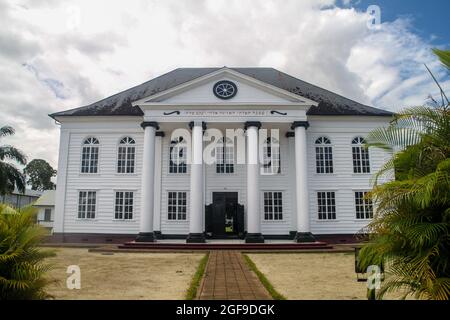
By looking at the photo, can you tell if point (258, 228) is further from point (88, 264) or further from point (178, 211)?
point (88, 264)

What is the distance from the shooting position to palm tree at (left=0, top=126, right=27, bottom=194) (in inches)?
1086

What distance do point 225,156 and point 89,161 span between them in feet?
29.1

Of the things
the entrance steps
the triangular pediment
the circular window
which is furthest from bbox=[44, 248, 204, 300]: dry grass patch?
the circular window

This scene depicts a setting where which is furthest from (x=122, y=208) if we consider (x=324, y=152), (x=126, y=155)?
(x=324, y=152)

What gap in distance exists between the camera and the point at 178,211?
23.1 metres

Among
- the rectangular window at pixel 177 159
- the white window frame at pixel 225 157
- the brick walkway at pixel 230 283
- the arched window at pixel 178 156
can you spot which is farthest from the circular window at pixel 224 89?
the brick walkway at pixel 230 283

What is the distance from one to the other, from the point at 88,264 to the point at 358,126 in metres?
18.2

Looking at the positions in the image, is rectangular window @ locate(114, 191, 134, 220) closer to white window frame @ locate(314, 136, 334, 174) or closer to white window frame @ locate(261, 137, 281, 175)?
white window frame @ locate(261, 137, 281, 175)

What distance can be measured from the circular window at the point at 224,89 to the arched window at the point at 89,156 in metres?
8.67

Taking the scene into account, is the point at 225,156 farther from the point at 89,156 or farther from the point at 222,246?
the point at 89,156

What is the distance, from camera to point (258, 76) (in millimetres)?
27828

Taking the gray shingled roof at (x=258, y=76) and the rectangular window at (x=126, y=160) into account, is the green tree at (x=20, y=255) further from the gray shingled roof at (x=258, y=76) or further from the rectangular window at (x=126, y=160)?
the gray shingled roof at (x=258, y=76)

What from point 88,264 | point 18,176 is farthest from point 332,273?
point 18,176

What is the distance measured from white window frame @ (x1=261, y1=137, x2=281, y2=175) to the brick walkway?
10.4m
